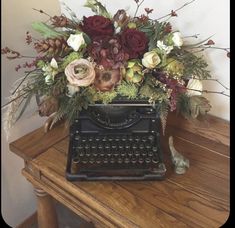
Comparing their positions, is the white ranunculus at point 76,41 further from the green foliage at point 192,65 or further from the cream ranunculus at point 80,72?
the green foliage at point 192,65

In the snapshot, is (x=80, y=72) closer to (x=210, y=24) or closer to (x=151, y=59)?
(x=151, y=59)

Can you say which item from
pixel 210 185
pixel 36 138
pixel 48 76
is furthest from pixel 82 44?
pixel 210 185

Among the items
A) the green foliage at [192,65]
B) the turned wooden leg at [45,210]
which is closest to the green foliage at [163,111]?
the green foliage at [192,65]

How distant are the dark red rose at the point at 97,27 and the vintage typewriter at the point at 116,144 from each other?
21 centimetres

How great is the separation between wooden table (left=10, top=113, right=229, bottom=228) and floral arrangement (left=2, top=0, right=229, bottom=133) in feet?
0.53

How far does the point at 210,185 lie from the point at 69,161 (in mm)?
415

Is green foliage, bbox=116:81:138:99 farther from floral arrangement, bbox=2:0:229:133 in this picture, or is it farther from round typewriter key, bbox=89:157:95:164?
round typewriter key, bbox=89:157:95:164

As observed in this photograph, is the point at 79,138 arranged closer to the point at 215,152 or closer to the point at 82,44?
the point at 82,44

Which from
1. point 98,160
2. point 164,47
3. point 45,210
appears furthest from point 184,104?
point 45,210

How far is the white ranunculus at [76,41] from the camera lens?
0.98 meters

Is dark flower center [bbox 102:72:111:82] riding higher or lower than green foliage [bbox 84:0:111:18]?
lower

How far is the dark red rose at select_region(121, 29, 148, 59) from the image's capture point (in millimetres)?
987

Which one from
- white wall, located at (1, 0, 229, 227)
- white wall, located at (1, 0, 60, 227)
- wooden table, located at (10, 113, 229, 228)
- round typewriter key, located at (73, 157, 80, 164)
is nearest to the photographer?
wooden table, located at (10, 113, 229, 228)

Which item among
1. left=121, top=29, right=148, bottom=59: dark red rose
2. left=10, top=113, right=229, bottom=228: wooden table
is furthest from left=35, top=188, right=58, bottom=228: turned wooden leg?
left=121, top=29, right=148, bottom=59: dark red rose
